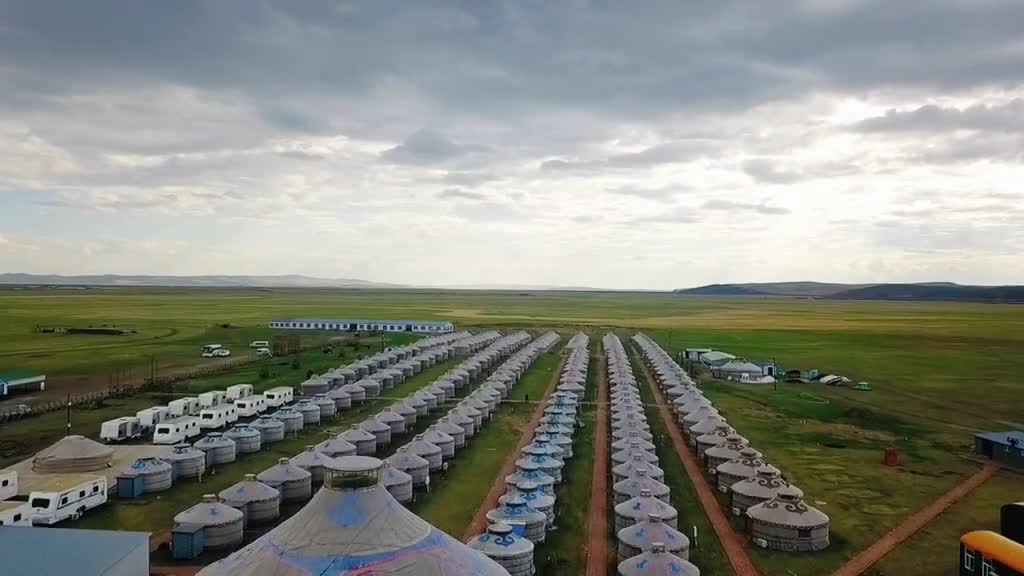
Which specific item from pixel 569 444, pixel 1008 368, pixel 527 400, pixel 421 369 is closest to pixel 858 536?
pixel 569 444

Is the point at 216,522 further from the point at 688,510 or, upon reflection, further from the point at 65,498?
the point at 688,510

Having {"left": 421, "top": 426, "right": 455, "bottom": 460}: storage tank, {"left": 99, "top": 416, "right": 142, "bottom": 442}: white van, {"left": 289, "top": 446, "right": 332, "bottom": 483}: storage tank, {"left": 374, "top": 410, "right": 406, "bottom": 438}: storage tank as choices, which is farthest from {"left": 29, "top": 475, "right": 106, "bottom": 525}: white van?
{"left": 374, "top": 410, "right": 406, "bottom": 438}: storage tank

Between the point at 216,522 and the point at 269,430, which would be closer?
the point at 216,522

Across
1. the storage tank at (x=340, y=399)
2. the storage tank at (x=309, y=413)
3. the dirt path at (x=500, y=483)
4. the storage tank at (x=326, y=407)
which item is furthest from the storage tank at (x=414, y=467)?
the storage tank at (x=340, y=399)

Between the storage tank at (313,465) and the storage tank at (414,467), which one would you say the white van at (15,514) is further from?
the storage tank at (414,467)

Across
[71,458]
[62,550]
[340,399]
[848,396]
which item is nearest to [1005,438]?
[848,396]
